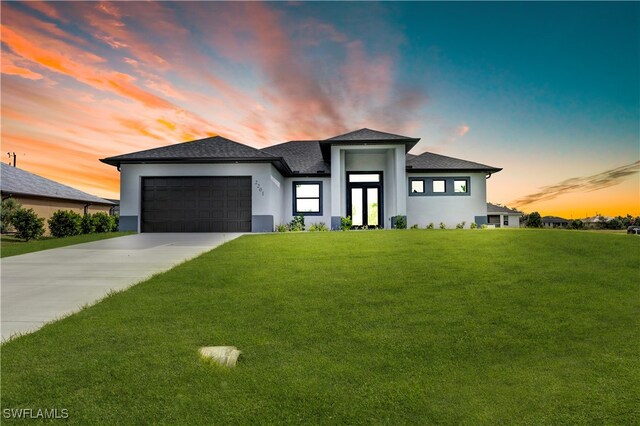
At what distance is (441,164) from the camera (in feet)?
73.3

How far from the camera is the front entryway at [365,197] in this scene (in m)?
21.7

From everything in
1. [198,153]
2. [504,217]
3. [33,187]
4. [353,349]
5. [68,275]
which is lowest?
[353,349]

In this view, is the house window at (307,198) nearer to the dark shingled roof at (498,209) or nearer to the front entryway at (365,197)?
the front entryway at (365,197)

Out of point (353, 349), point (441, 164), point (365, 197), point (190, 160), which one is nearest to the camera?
point (353, 349)

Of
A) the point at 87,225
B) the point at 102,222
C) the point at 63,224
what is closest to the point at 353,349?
the point at 63,224

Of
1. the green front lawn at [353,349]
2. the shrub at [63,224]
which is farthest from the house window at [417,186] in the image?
the shrub at [63,224]

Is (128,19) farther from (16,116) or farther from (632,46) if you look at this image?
(632,46)

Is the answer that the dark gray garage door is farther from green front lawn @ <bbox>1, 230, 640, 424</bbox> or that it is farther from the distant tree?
the distant tree

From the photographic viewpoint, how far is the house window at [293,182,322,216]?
21297mm

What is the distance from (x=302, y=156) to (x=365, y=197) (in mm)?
4886

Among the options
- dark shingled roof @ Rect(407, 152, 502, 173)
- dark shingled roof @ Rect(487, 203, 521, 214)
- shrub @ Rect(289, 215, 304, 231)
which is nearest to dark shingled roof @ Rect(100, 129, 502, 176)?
dark shingled roof @ Rect(407, 152, 502, 173)

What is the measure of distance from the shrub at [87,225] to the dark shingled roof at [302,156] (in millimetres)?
10771

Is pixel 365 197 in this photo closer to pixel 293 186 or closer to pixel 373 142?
pixel 373 142

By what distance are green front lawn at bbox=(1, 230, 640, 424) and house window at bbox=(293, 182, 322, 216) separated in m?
13.7
